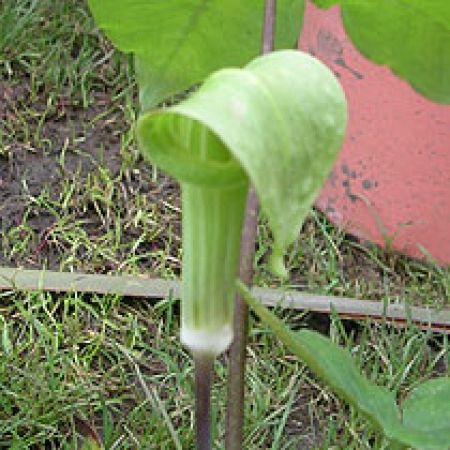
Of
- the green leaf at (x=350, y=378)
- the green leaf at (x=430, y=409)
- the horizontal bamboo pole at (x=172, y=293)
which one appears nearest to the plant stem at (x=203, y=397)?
the green leaf at (x=350, y=378)

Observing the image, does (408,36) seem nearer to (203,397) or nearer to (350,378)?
(350,378)

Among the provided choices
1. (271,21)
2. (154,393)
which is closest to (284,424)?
(154,393)

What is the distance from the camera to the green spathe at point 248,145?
0.37 meters

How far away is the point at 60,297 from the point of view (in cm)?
133

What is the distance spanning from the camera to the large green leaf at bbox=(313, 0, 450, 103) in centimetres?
79

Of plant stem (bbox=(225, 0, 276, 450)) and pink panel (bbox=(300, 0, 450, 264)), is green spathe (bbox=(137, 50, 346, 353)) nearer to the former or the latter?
plant stem (bbox=(225, 0, 276, 450))

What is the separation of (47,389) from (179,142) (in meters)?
0.79

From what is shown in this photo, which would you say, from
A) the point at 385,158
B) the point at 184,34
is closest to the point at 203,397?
the point at 184,34

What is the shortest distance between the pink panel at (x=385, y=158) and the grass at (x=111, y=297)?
0.04m

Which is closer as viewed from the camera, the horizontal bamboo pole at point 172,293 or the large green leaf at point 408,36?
the large green leaf at point 408,36

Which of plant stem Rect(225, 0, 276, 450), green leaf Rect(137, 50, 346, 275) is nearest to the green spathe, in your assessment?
green leaf Rect(137, 50, 346, 275)

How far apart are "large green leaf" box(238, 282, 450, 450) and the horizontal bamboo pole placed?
0.47 metres

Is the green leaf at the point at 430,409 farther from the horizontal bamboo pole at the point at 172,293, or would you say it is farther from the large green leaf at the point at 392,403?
the horizontal bamboo pole at the point at 172,293

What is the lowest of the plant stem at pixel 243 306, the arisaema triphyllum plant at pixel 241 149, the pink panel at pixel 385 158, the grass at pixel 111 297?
the grass at pixel 111 297
